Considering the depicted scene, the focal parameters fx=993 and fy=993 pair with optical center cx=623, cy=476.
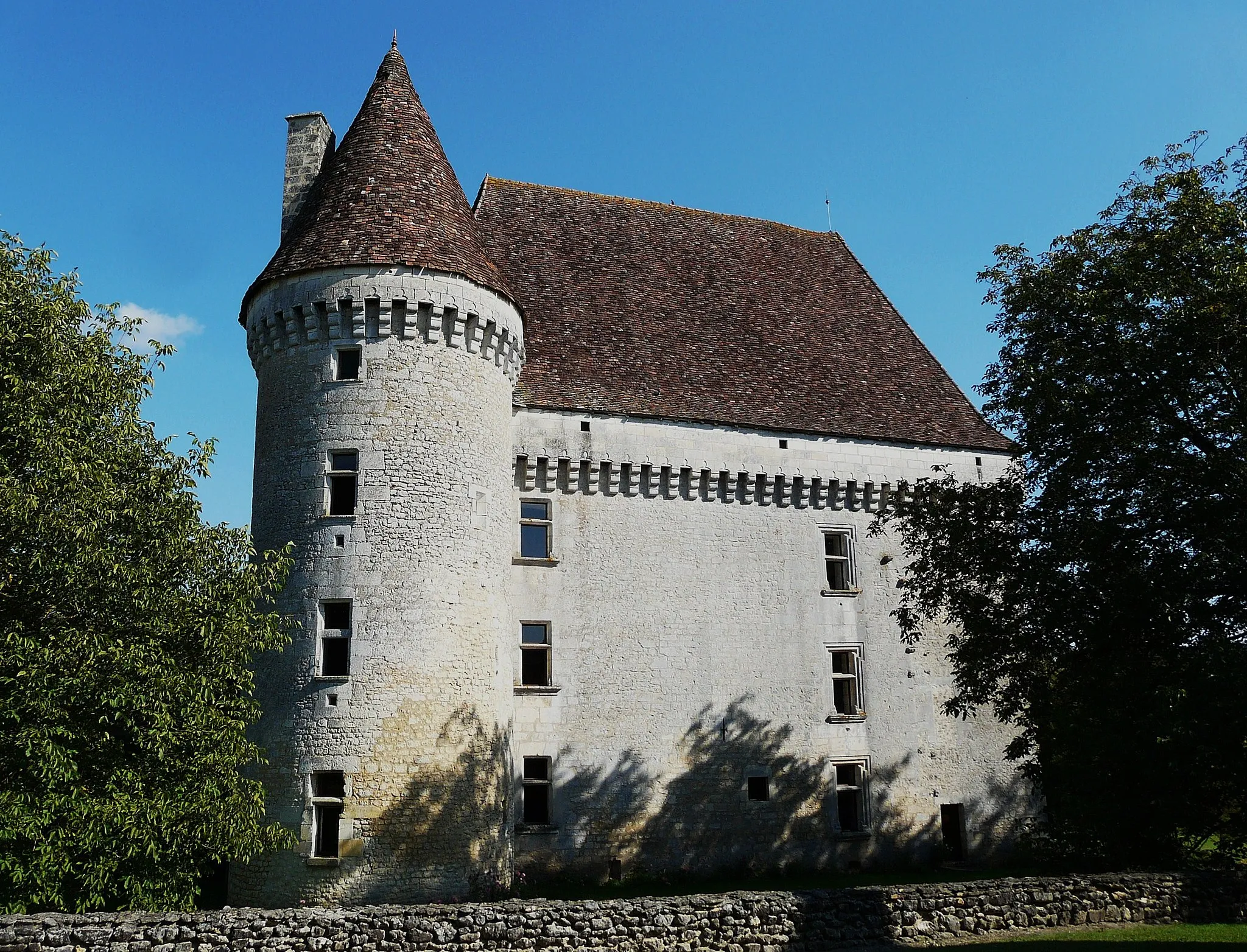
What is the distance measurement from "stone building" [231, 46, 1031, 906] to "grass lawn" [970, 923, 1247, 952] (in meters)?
6.41

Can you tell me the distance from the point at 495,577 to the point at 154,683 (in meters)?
6.36

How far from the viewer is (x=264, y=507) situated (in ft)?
57.0

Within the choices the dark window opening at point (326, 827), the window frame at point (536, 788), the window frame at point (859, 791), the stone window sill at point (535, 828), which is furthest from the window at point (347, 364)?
the window frame at point (859, 791)

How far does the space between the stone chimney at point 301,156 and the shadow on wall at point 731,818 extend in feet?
42.5

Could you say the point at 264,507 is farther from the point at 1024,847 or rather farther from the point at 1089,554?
the point at 1024,847

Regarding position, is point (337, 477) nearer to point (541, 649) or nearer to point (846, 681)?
point (541, 649)

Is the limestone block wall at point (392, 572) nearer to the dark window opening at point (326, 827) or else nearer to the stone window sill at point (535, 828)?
the dark window opening at point (326, 827)

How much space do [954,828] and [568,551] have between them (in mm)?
10242

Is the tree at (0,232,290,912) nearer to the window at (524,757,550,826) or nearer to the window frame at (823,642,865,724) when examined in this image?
the window at (524,757,550,826)

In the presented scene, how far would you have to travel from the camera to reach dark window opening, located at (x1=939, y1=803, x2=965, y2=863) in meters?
20.9

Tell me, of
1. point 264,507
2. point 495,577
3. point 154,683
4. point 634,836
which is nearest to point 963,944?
point 634,836

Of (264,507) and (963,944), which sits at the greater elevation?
(264,507)

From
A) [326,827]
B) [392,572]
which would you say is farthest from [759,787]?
[392,572]

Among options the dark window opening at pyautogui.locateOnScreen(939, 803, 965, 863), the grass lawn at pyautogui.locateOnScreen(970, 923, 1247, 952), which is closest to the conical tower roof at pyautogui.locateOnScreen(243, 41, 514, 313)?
the grass lawn at pyautogui.locateOnScreen(970, 923, 1247, 952)
